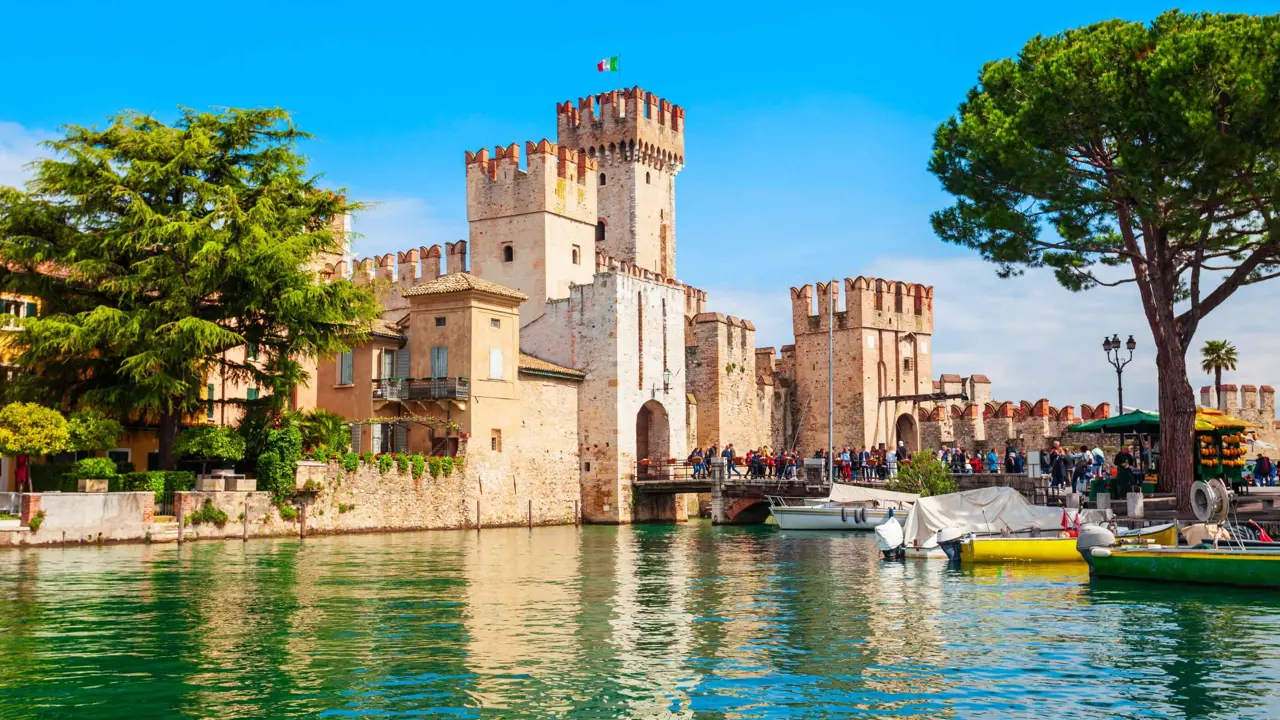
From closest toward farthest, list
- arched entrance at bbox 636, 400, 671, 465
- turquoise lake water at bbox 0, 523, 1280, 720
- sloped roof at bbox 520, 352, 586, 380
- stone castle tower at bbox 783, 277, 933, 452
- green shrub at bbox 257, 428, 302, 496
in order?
1. turquoise lake water at bbox 0, 523, 1280, 720
2. green shrub at bbox 257, 428, 302, 496
3. sloped roof at bbox 520, 352, 586, 380
4. arched entrance at bbox 636, 400, 671, 465
5. stone castle tower at bbox 783, 277, 933, 452

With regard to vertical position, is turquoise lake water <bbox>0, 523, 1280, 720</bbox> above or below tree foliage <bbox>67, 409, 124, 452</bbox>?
below

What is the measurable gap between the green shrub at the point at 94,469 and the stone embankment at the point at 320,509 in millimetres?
1333

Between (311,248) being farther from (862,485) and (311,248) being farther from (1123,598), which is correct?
(1123,598)

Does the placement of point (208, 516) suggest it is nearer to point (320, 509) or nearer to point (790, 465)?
point (320, 509)

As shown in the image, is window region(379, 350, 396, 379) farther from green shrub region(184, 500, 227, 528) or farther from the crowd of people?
the crowd of people

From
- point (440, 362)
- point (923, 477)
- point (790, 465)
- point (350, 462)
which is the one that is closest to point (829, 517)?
point (923, 477)

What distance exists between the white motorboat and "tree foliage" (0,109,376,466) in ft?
41.9

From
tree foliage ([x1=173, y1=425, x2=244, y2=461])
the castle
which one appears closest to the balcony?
the castle

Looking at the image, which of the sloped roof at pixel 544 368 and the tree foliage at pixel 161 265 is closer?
the tree foliage at pixel 161 265

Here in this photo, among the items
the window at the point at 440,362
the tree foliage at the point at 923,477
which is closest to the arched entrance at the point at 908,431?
the tree foliage at the point at 923,477

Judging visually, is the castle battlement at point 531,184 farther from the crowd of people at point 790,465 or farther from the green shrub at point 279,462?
the green shrub at point 279,462

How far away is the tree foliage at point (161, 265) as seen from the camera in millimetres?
27562

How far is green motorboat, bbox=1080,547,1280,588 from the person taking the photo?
1723 cm

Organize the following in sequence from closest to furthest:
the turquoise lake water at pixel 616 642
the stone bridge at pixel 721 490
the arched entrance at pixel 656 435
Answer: the turquoise lake water at pixel 616 642 → the stone bridge at pixel 721 490 → the arched entrance at pixel 656 435
